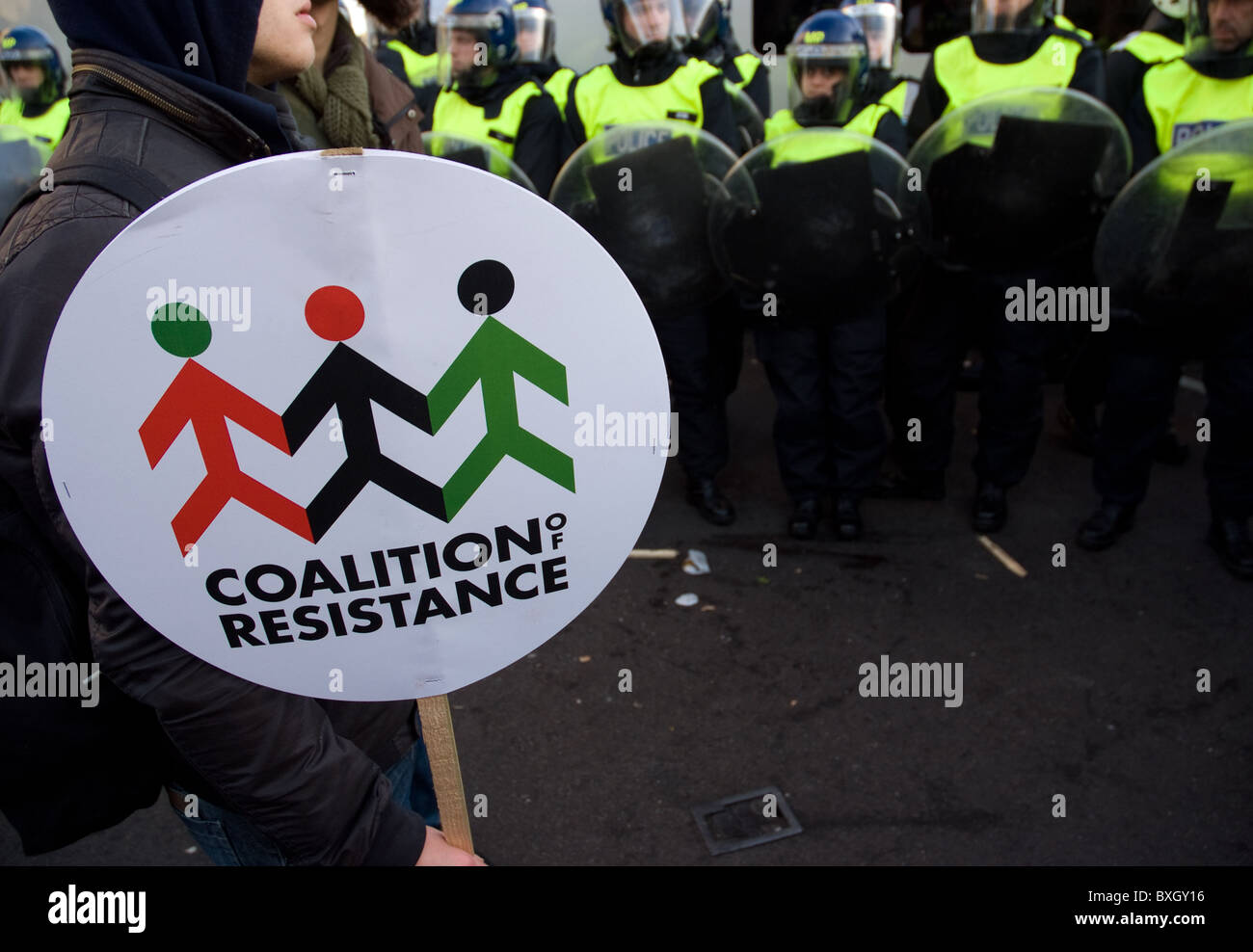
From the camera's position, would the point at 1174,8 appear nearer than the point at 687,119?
Yes

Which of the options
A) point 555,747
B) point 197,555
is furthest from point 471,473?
point 555,747

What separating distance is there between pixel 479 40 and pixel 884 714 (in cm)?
340

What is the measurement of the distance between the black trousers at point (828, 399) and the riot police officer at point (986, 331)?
300 mm

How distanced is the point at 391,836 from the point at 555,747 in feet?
5.68

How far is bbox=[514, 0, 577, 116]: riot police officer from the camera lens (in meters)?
4.80

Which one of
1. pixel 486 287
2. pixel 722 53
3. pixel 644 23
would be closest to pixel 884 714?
pixel 486 287

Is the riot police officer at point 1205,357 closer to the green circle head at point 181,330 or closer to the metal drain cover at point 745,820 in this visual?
the metal drain cover at point 745,820

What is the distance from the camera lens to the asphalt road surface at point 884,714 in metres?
2.47

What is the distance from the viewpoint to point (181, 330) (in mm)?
903

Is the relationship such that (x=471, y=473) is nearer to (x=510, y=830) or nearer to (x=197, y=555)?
(x=197, y=555)

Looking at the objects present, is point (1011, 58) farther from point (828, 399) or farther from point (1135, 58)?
point (828, 399)

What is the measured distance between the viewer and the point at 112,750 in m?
1.14

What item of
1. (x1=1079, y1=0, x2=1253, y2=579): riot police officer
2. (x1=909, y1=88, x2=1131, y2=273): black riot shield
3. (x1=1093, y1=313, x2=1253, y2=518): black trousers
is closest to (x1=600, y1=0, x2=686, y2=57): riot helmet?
(x1=909, y1=88, x2=1131, y2=273): black riot shield

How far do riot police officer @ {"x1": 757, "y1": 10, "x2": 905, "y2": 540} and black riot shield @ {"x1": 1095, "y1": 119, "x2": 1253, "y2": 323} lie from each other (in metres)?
0.88
